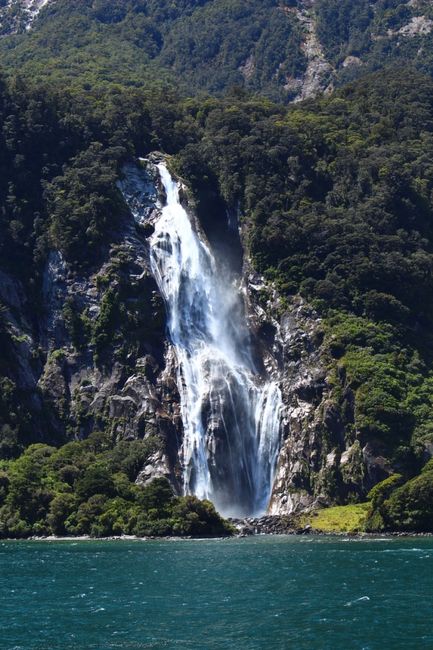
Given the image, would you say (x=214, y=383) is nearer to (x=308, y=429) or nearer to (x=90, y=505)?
(x=308, y=429)

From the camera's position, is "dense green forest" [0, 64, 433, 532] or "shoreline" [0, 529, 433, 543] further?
"dense green forest" [0, 64, 433, 532]

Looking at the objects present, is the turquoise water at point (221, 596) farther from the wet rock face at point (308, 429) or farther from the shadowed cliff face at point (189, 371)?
the shadowed cliff face at point (189, 371)

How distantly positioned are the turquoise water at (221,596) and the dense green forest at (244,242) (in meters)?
14.4

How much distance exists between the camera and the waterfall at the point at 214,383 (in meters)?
118

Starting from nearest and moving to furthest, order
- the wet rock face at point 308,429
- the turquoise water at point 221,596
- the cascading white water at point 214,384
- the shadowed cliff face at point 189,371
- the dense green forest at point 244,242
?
1. the turquoise water at point 221,596
2. the dense green forest at point 244,242
3. the wet rock face at point 308,429
4. the shadowed cliff face at point 189,371
5. the cascading white water at point 214,384

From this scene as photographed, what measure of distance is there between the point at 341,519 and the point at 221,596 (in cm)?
4198

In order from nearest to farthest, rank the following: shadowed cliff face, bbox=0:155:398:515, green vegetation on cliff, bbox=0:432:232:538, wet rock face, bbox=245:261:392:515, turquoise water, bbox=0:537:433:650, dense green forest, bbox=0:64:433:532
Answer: turquoise water, bbox=0:537:433:650 < green vegetation on cliff, bbox=0:432:232:538 < wet rock face, bbox=245:261:392:515 < shadowed cliff face, bbox=0:155:398:515 < dense green forest, bbox=0:64:433:532

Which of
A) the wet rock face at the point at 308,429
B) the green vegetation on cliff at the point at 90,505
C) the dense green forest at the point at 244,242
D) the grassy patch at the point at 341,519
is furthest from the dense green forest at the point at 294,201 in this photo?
the grassy patch at the point at 341,519

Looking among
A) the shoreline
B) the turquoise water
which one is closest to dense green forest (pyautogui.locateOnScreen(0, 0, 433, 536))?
the shoreline

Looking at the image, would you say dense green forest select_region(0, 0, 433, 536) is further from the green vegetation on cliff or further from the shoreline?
the shoreline

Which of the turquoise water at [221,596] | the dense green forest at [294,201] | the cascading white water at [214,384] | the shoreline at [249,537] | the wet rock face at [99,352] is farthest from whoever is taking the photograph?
the wet rock face at [99,352]

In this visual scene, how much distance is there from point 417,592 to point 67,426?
69.7m

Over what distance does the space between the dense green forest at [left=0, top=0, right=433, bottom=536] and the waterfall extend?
4.52 metres

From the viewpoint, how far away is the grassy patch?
101 metres
